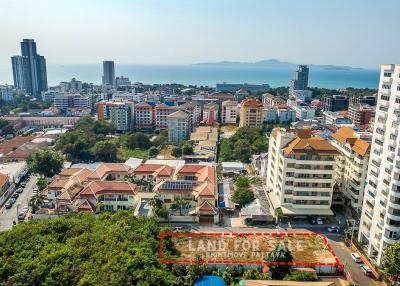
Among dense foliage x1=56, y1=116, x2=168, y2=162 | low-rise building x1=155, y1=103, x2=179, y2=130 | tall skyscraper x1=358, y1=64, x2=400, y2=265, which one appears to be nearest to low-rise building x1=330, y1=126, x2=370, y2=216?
tall skyscraper x1=358, y1=64, x2=400, y2=265

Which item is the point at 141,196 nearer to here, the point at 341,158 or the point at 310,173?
the point at 310,173

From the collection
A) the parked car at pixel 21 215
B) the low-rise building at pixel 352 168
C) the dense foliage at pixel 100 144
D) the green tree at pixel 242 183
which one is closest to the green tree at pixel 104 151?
the dense foliage at pixel 100 144

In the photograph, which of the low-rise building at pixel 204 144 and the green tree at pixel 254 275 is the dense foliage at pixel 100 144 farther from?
the green tree at pixel 254 275

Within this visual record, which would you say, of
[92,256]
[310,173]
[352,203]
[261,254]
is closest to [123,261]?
[92,256]

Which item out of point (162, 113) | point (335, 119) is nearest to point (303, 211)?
point (335, 119)

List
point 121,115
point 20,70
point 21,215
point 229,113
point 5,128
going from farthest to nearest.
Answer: point 20,70 → point 229,113 → point 121,115 → point 5,128 → point 21,215

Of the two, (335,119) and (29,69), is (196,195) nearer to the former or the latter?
(335,119)
